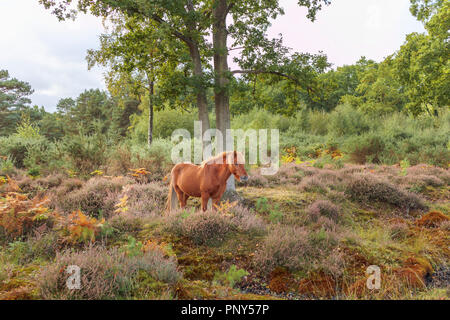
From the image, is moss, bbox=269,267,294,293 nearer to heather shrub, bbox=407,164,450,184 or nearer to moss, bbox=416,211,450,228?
moss, bbox=416,211,450,228

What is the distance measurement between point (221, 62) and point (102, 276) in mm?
5911

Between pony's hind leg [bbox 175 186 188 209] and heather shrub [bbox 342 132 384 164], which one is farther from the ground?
heather shrub [bbox 342 132 384 164]

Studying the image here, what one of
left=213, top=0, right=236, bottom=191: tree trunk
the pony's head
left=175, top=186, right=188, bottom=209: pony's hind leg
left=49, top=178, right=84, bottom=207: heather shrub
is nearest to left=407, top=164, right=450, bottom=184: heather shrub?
left=213, top=0, right=236, bottom=191: tree trunk

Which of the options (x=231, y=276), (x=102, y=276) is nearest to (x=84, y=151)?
(x=102, y=276)

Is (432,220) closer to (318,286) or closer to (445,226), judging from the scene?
(445,226)

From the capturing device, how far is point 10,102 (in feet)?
115

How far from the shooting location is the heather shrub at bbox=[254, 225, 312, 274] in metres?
3.69

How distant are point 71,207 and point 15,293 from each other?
162 inches

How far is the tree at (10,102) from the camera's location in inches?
1341

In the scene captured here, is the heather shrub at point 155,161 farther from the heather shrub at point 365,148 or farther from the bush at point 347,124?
the bush at point 347,124

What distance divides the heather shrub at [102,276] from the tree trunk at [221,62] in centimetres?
393

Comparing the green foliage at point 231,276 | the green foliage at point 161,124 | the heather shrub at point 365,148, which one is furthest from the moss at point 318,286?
the green foliage at point 161,124

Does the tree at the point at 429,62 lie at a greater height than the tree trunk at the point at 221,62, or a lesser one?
greater

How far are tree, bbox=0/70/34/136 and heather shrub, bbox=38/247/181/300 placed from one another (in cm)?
4029
